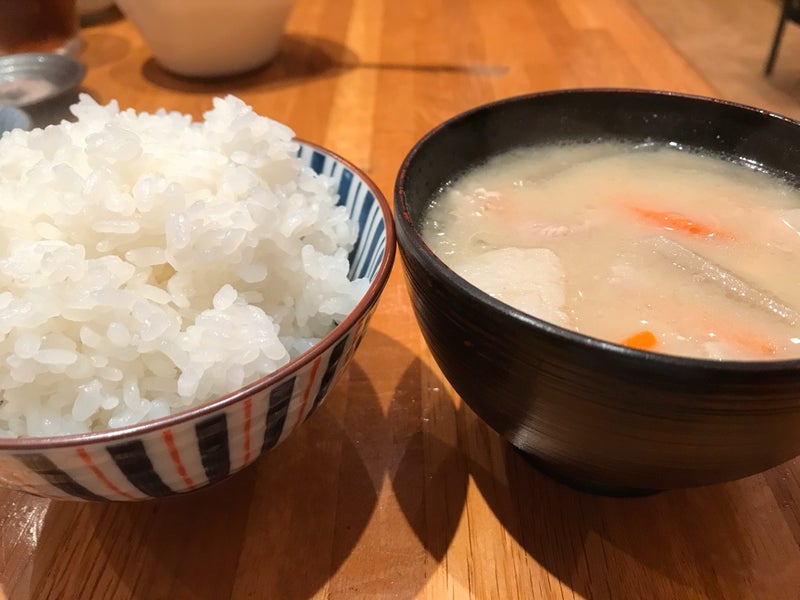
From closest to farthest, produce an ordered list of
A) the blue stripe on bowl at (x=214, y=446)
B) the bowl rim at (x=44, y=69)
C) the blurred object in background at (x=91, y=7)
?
the blue stripe on bowl at (x=214, y=446) → the bowl rim at (x=44, y=69) → the blurred object in background at (x=91, y=7)

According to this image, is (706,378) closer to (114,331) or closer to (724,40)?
(114,331)

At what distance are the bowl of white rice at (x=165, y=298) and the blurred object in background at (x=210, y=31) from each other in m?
1.31

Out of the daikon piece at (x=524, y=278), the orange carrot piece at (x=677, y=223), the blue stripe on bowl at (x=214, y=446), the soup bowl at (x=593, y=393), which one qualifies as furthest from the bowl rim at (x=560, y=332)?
the orange carrot piece at (x=677, y=223)

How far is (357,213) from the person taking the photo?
1103 millimetres

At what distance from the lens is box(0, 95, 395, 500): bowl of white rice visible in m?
0.73

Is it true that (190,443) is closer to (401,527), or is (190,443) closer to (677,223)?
(401,527)

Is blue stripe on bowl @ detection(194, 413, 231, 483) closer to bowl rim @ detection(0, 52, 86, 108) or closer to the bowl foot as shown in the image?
the bowl foot

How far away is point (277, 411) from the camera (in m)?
0.78

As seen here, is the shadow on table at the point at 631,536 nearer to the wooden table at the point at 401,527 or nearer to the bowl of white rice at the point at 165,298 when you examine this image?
the wooden table at the point at 401,527

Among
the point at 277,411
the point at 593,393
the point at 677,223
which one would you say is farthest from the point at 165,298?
the point at 677,223

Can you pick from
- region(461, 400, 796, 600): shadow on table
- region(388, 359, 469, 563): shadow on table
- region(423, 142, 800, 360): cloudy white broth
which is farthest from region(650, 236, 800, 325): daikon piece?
region(388, 359, 469, 563): shadow on table

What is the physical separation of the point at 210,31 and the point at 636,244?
182cm

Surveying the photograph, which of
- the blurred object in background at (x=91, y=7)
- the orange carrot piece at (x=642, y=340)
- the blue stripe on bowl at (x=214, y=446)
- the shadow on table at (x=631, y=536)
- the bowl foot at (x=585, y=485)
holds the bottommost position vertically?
the blurred object in background at (x=91, y=7)

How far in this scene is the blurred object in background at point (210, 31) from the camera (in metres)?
2.21
